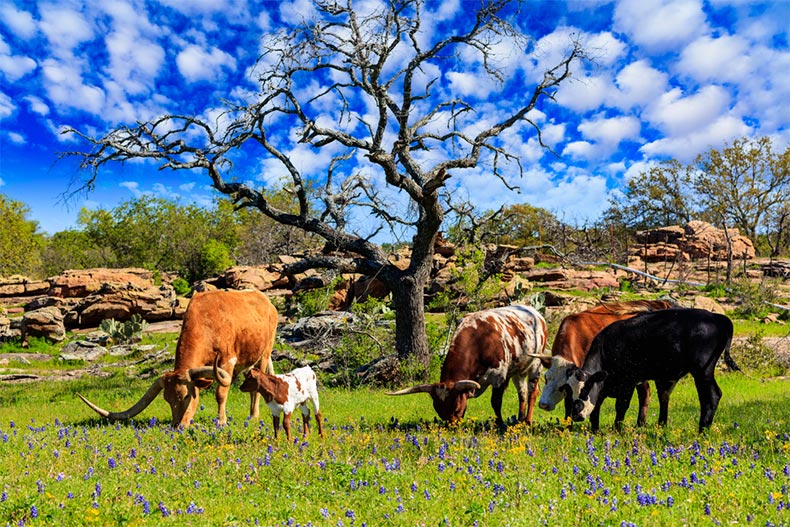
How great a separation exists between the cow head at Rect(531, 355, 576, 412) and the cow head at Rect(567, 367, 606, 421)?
0.41ft

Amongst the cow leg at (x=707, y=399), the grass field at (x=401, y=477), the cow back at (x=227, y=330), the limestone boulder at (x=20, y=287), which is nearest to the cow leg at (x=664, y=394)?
the grass field at (x=401, y=477)

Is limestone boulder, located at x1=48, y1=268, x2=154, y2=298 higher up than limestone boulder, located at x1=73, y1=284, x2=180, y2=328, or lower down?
A: higher up

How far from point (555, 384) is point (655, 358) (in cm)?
149

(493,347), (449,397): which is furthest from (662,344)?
(449,397)

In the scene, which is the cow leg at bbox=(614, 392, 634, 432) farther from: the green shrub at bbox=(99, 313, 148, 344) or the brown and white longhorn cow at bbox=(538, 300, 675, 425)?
the green shrub at bbox=(99, 313, 148, 344)

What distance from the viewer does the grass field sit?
15.5ft

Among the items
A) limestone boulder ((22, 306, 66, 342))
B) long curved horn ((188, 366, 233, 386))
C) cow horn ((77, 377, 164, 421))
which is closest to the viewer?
long curved horn ((188, 366, 233, 386))

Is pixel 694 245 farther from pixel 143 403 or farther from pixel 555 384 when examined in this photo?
pixel 143 403

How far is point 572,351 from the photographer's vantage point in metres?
10.1

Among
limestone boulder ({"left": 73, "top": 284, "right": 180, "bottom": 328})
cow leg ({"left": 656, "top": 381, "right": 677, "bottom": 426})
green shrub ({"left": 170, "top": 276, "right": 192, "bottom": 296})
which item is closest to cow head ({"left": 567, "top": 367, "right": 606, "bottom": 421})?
cow leg ({"left": 656, "top": 381, "right": 677, "bottom": 426})

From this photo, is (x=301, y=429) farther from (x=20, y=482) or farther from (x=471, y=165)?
(x=471, y=165)

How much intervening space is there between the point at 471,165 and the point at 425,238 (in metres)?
2.58

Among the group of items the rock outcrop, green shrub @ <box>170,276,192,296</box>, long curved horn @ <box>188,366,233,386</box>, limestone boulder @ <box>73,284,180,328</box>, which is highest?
the rock outcrop

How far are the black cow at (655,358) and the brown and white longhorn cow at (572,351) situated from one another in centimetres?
22
